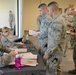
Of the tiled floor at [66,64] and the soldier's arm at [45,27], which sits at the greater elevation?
the soldier's arm at [45,27]

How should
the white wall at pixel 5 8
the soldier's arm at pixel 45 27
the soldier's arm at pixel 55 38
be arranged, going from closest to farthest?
1. the soldier's arm at pixel 55 38
2. the soldier's arm at pixel 45 27
3. the white wall at pixel 5 8

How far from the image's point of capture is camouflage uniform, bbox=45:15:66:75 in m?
2.47

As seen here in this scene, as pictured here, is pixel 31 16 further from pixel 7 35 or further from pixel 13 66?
pixel 13 66

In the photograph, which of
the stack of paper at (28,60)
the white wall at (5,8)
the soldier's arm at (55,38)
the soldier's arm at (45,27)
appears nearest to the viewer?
the stack of paper at (28,60)

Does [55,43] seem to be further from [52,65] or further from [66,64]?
[66,64]

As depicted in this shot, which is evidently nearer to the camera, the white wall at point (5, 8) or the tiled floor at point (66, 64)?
the tiled floor at point (66, 64)

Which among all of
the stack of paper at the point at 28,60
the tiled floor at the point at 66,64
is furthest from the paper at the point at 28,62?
the tiled floor at the point at 66,64

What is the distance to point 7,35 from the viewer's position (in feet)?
11.1

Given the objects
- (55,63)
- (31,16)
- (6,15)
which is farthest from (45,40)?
(6,15)

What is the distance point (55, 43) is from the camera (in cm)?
248

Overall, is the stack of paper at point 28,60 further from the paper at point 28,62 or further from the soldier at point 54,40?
the soldier at point 54,40

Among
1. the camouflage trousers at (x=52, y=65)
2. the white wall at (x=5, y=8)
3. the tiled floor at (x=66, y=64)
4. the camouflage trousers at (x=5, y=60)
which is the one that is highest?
the white wall at (x=5, y=8)

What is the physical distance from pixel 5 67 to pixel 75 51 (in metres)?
2.28

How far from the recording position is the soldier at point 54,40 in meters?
2.47
